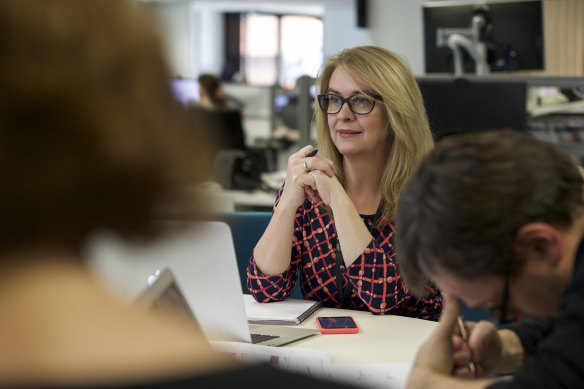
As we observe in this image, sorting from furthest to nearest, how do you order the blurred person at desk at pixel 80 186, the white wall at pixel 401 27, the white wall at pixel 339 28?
the white wall at pixel 339 28 → the white wall at pixel 401 27 → the blurred person at desk at pixel 80 186

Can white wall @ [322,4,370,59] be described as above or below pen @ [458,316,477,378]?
above

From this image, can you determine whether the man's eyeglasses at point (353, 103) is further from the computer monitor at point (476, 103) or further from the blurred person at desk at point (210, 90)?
the blurred person at desk at point (210, 90)

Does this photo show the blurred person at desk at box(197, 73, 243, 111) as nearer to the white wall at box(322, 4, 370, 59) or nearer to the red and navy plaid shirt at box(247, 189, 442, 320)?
the red and navy plaid shirt at box(247, 189, 442, 320)

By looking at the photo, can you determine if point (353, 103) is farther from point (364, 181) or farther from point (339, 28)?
point (339, 28)

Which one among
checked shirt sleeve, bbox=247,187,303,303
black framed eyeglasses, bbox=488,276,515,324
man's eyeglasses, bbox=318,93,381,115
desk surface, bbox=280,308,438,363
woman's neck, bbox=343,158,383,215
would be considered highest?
man's eyeglasses, bbox=318,93,381,115

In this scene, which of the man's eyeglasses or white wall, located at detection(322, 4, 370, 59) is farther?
white wall, located at detection(322, 4, 370, 59)

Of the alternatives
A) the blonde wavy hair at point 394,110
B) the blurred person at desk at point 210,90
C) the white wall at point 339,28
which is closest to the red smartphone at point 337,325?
the blonde wavy hair at point 394,110

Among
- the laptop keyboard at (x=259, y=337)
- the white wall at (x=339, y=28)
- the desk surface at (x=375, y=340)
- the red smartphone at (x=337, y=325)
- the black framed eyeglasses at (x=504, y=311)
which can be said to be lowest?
the desk surface at (x=375, y=340)

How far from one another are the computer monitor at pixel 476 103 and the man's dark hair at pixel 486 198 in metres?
2.38

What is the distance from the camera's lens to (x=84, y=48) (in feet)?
1.63

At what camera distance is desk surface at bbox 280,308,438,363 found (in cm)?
152

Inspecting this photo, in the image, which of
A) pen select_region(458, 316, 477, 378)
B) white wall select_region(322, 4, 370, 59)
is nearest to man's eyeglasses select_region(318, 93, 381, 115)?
A: pen select_region(458, 316, 477, 378)

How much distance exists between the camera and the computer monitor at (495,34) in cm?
420

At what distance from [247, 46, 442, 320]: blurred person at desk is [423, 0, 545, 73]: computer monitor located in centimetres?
224
